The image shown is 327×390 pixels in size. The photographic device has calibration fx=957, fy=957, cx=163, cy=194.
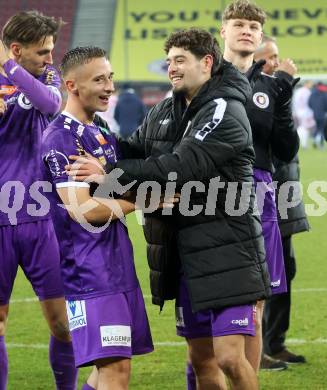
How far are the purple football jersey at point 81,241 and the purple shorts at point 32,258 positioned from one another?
99cm

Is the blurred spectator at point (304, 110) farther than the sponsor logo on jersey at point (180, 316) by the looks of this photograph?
Yes

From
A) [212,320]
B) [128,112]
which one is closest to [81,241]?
[212,320]

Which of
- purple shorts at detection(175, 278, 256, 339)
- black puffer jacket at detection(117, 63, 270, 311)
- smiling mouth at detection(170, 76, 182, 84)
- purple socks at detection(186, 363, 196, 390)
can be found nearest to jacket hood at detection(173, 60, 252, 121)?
black puffer jacket at detection(117, 63, 270, 311)

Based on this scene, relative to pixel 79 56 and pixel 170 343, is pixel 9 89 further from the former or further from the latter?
pixel 170 343

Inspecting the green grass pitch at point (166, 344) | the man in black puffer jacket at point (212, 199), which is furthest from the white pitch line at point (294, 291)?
the man in black puffer jacket at point (212, 199)

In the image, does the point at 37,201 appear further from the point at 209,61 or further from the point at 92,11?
the point at 92,11

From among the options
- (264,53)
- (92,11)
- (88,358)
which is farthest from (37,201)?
(92,11)

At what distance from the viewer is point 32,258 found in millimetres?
5527

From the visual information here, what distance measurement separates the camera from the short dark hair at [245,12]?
19.1 ft

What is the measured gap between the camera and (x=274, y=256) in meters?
5.78

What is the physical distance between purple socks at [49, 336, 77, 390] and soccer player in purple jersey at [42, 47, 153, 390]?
0.97m

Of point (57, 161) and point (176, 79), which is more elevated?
point (176, 79)

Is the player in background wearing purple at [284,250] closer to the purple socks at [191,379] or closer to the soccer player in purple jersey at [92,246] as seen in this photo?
the purple socks at [191,379]

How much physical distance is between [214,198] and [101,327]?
2.67 ft
